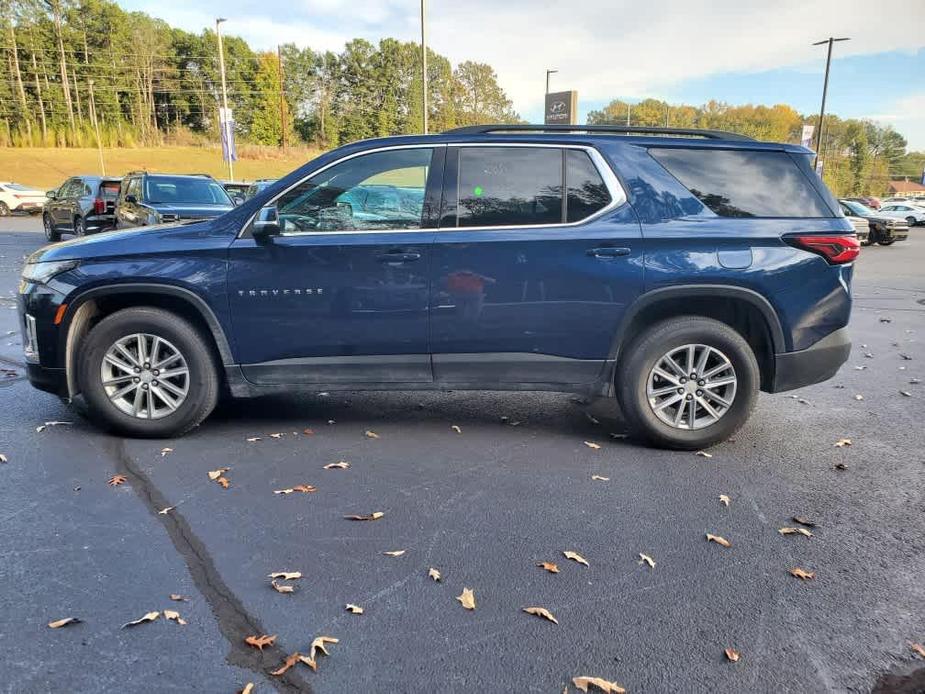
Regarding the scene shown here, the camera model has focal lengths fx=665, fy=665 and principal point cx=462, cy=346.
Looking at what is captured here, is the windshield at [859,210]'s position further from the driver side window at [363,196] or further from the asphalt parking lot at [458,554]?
the driver side window at [363,196]

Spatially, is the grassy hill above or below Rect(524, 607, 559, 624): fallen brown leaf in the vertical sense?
above

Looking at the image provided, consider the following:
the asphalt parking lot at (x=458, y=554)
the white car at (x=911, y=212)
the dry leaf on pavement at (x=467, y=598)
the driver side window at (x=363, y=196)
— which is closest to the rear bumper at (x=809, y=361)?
the asphalt parking lot at (x=458, y=554)

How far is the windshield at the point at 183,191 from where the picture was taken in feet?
39.5

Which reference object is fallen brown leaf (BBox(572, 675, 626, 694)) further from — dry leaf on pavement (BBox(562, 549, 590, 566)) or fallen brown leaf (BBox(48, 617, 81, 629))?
fallen brown leaf (BBox(48, 617, 81, 629))

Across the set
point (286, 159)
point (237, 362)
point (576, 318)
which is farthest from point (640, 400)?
point (286, 159)

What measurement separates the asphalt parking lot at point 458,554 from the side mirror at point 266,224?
136cm

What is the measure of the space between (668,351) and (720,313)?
50cm

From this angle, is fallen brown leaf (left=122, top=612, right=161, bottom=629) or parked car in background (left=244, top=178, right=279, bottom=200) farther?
parked car in background (left=244, top=178, right=279, bottom=200)

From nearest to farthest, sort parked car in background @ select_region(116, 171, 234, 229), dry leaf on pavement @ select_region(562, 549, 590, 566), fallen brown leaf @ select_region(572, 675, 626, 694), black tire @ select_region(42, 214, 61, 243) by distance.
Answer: fallen brown leaf @ select_region(572, 675, 626, 694)
dry leaf on pavement @ select_region(562, 549, 590, 566)
parked car in background @ select_region(116, 171, 234, 229)
black tire @ select_region(42, 214, 61, 243)

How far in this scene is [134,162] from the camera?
188ft

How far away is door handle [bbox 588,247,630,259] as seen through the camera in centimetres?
412

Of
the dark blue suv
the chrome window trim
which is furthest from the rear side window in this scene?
the chrome window trim

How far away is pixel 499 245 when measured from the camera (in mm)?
4125

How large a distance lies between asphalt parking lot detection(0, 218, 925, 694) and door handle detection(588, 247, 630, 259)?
126cm
